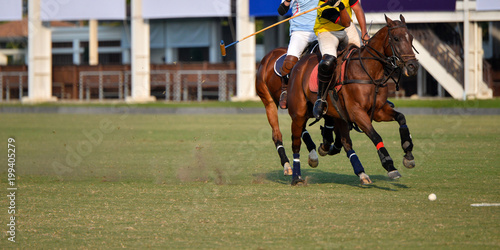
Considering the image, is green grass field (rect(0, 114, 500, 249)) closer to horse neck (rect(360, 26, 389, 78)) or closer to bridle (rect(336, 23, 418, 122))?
bridle (rect(336, 23, 418, 122))

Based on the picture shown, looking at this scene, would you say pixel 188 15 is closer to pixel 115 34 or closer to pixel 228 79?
pixel 228 79

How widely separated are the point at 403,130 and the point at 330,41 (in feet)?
5.57

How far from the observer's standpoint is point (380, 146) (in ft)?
30.6

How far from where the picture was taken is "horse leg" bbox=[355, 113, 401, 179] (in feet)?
29.7

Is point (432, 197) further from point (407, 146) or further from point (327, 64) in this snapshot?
point (327, 64)

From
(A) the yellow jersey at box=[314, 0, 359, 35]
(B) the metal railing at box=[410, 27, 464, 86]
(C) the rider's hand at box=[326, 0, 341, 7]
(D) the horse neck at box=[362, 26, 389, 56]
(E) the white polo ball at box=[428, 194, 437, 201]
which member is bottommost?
(E) the white polo ball at box=[428, 194, 437, 201]

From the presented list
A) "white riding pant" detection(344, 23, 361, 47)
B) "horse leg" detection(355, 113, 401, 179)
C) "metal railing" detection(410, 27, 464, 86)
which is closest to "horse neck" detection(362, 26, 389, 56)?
"horse leg" detection(355, 113, 401, 179)

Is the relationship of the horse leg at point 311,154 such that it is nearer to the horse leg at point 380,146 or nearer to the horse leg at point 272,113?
the horse leg at point 272,113

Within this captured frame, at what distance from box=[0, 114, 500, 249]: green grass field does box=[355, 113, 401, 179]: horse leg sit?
306 mm

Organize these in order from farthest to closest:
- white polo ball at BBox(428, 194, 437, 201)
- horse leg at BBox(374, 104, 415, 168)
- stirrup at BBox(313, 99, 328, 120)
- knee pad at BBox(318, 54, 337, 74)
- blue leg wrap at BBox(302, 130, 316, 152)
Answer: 1. blue leg wrap at BBox(302, 130, 316, 152)
2. stirrup at BBox(313, 99, 328, 120)
3. knee pad at BBox(318, 54, 337, 74)
4. horse leg at BBox(374, 104, 415, 168)
5. white polo ball at BBox(428, 194, 437, 201)

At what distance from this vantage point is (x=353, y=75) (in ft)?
31.9

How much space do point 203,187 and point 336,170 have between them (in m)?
2.82

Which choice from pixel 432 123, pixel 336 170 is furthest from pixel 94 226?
pixel 432 123

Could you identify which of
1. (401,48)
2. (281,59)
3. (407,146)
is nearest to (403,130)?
Result: (407,146)
